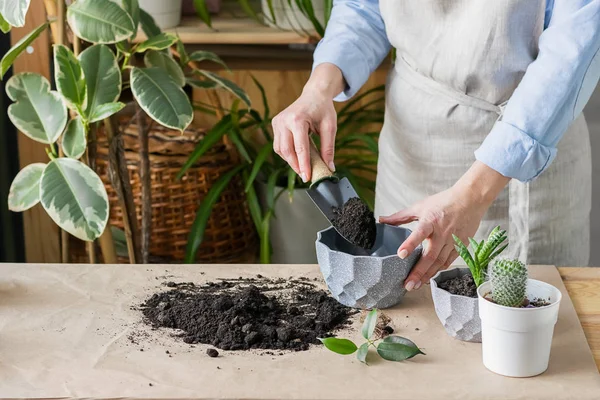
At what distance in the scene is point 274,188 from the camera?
2.65m

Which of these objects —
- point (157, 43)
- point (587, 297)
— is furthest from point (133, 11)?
point (587, 297)

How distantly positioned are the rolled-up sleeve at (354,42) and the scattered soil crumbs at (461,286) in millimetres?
622

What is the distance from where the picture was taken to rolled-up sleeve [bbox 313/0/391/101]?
182 centimetres

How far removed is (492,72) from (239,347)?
76 cm

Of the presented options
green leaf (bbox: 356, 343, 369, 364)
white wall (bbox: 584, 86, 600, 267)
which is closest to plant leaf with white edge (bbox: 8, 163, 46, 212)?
A: green leaf (bbox: 356, 343, 369, 364)

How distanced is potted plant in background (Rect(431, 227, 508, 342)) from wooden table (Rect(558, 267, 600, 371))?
0.20m

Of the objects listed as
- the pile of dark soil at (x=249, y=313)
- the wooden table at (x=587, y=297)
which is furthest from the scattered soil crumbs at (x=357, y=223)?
the wooden table at (x=587, y=297)

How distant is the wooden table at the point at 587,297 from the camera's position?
1.36m

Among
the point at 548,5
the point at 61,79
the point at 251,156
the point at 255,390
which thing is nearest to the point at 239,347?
the point at 255,390

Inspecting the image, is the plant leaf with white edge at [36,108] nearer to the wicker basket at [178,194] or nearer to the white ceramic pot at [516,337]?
the wicker basket at [178,194]

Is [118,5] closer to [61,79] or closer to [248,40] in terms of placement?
[61,79]

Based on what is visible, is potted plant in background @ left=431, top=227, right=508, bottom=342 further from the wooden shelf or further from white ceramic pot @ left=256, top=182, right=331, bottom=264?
the wooden shelf

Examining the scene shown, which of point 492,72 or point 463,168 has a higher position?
point 492,72

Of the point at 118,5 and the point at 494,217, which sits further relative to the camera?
the point at 118,5
